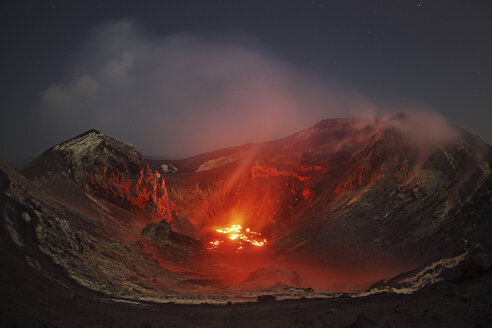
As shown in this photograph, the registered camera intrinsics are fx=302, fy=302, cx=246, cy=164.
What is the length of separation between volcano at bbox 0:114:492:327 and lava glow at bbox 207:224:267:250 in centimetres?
26

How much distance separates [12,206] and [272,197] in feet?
126

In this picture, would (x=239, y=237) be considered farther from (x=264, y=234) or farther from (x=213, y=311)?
(x=213, y=311)

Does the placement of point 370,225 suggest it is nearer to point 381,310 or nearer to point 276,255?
point 276,255

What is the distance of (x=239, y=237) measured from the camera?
135 ft

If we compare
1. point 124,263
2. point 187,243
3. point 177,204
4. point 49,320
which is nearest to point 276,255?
point 187,243

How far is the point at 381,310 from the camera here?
8.93 meters

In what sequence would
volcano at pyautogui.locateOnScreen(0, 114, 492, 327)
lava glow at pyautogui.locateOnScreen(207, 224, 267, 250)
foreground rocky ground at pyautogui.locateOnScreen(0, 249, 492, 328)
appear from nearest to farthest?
1. foreground rocky ground at pyautogui.locateOnScreen(0, 249, 492, 328)
2. volcano at pyautogui.locateOnScreen(0, 114, 492, 327)
3. lava glow at pyautogui.locateOnScreen(207, 224, 267, 250)

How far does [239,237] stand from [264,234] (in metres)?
3.47

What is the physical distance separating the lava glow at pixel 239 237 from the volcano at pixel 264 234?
264 millimetres

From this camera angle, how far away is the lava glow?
37.8 meters

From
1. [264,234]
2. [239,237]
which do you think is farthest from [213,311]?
[264,234]

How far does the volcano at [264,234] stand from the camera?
9875 mm

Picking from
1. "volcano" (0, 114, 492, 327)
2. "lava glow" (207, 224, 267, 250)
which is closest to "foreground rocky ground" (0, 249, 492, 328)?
"volcano" (0, 114, 492, 327)

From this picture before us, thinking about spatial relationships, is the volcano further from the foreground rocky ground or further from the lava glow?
the lava glow
